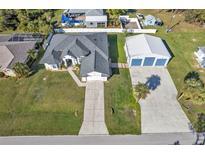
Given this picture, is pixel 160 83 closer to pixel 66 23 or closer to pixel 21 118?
pixel 21 118

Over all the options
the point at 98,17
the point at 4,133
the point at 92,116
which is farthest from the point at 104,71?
the point at 98,17

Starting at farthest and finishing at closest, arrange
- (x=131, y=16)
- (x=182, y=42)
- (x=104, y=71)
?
(x=131, y=16) → (x=182, y=42) → (x=104, y=71)

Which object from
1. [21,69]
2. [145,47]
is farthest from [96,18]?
[21,69]

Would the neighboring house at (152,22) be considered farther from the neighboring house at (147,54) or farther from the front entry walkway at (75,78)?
the front entry walkway at (75,78)

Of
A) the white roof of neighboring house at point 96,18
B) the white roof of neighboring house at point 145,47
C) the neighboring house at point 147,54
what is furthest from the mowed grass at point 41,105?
the white roof of neighboring house at point 96,18

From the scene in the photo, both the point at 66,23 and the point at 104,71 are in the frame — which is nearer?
the point at 104,71
